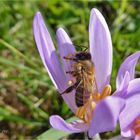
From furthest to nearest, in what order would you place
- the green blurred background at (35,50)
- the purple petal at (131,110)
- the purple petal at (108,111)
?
the green blurred background at (35,50) → the purple petal at (131,110) → the purple petal at (108,111)

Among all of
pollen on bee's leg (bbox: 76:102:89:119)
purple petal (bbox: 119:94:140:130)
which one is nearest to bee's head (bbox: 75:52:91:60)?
pollen on bee's leg (bbox: 76:102:89:119)

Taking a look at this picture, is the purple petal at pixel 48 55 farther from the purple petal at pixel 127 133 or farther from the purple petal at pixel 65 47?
the purple petal at pixel 127 133

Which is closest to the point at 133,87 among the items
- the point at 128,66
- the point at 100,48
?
the point at 128,66

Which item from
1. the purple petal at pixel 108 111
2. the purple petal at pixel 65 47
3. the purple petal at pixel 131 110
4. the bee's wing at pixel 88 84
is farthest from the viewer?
the purple petal at pixel 65 47

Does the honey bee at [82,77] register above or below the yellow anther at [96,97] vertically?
above

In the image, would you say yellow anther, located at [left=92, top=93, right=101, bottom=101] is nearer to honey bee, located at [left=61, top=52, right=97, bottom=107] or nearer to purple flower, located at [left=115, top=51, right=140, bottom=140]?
honey bee, located at [left=61, top=52, right=97, bottom=107]

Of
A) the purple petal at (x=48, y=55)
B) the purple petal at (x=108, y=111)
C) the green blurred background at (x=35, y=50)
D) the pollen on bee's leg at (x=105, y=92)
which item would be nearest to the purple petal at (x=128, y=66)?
the pollen on bee's leg at (x=105, y=92)

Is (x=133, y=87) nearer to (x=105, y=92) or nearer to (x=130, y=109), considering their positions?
(x=130, y=109)
